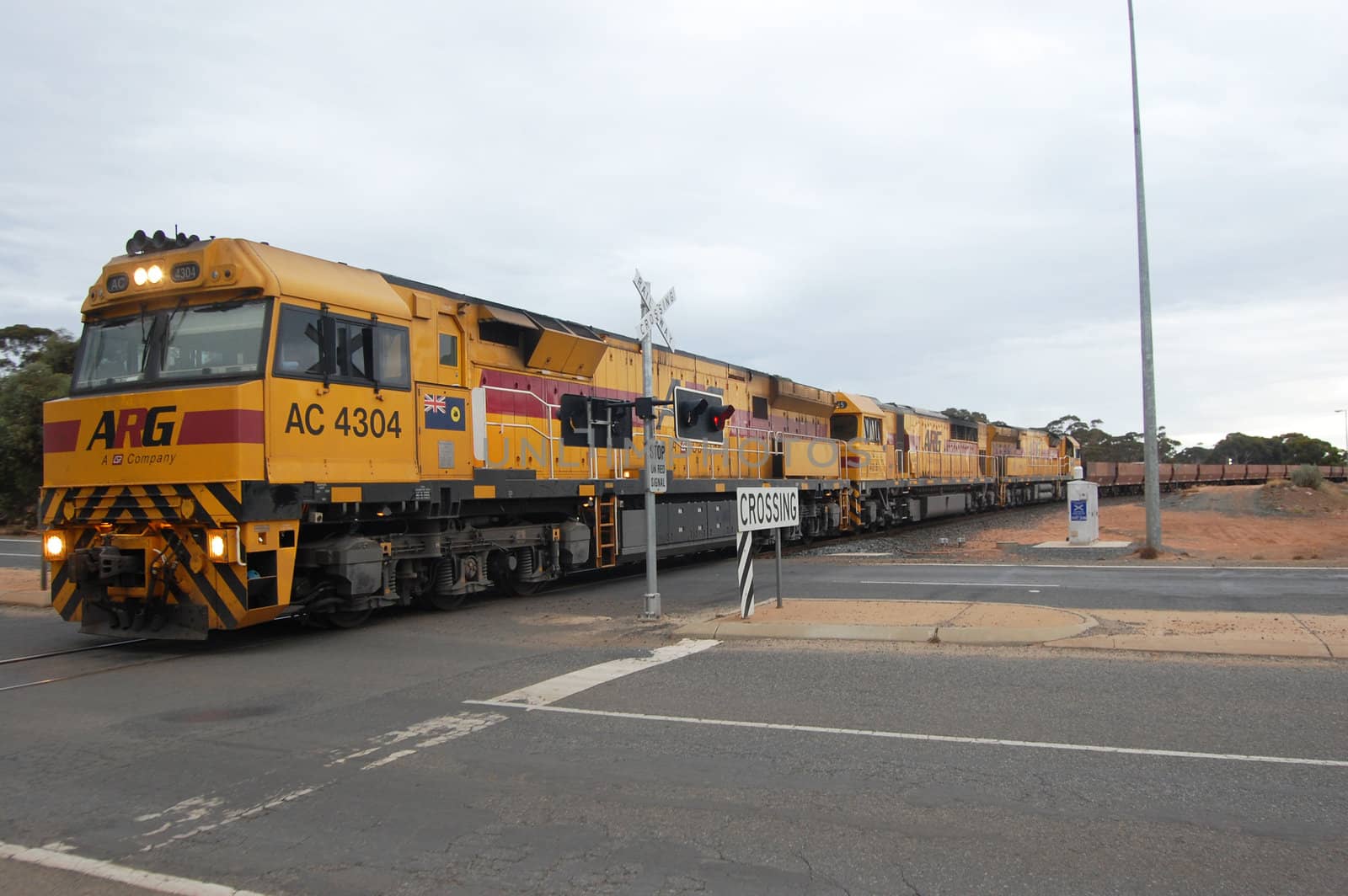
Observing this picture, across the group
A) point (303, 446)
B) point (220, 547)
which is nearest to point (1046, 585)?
point (303, 446)

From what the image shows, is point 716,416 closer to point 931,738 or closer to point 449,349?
point 449,349

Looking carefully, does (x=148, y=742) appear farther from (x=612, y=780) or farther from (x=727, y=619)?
(x=727, y=619)

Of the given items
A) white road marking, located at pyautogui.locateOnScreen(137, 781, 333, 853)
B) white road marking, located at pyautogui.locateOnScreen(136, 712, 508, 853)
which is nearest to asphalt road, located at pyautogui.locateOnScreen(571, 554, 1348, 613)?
white road marking, located at pyautogui.locateOnScreen(136, 712, 508, 853)

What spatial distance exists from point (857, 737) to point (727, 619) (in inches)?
194

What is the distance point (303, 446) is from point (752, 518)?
514 centimetres

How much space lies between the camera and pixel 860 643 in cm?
960

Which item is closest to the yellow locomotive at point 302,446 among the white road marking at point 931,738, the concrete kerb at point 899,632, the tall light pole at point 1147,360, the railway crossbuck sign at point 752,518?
the railway crossbuck sign at point 752,518

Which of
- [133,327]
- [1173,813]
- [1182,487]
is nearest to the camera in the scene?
[1173,813]

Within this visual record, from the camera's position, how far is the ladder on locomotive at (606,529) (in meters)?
14.9

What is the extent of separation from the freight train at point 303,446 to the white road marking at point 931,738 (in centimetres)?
375

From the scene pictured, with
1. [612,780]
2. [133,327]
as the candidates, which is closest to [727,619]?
[612,780]

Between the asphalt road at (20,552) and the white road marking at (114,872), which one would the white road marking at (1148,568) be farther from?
the asphalt road at (20,552)

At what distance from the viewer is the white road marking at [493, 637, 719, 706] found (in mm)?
7375

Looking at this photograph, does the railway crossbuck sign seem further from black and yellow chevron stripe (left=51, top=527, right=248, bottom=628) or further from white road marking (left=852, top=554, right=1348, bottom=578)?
white road marking (left=852, top=554, right=1348, bottom=578)
